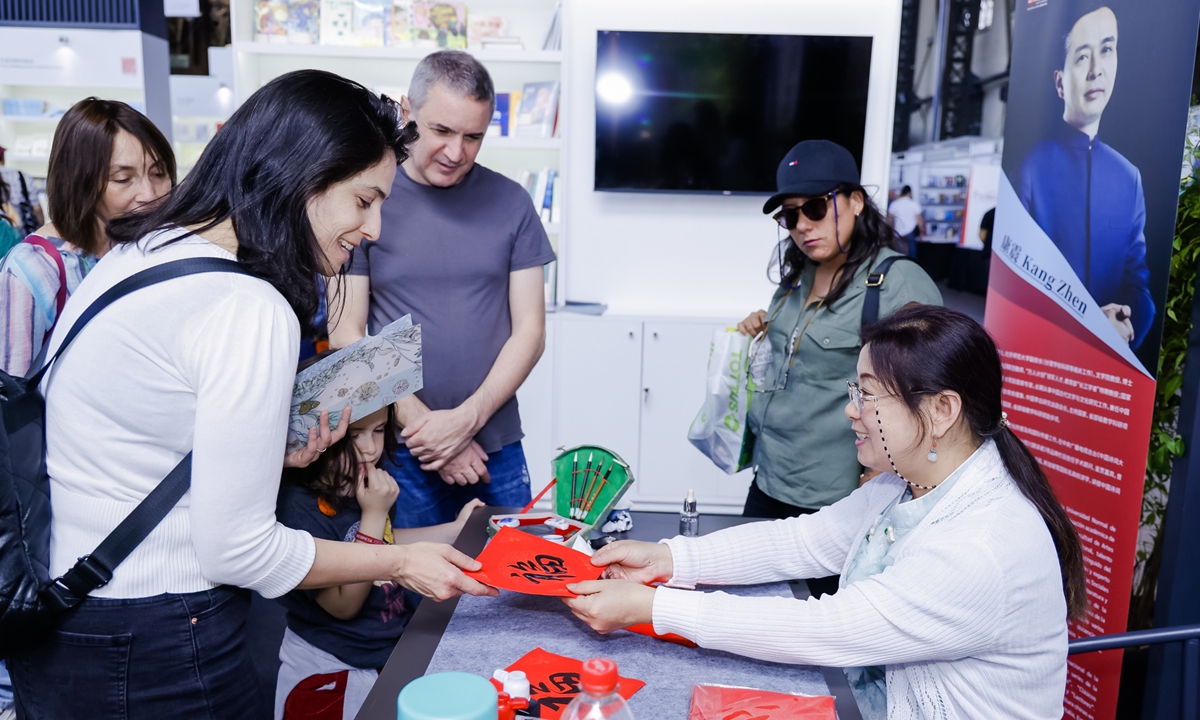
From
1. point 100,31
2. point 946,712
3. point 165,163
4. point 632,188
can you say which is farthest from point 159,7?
point 946,712

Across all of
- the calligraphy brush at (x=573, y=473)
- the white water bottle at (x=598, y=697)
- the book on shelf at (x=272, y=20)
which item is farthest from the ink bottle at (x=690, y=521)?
the book on shelf at (x=272, y=20)

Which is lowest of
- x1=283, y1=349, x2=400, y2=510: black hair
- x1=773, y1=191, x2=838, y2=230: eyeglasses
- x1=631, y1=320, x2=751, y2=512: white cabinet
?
x1=631, y1=320, x2=751, y2=512: white cabinet

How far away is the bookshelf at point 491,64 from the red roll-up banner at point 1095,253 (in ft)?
7.60

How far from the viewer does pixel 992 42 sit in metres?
3.57

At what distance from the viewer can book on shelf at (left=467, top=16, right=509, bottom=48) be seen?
4.05 m

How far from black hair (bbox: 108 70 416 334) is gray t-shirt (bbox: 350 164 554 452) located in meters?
1.01

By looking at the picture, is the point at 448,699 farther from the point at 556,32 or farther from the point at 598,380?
the point at 556,32

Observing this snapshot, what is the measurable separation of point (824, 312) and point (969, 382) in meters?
0.88

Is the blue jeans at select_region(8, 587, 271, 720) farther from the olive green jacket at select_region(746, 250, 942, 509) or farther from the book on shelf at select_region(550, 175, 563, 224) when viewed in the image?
the book on shelf at select_region(550, 175, 563, 224)

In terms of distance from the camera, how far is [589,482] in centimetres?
171

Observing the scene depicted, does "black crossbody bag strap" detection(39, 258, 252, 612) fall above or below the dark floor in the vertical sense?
above

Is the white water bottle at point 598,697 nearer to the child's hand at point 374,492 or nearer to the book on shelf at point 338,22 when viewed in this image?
the child's hand at point 374,492

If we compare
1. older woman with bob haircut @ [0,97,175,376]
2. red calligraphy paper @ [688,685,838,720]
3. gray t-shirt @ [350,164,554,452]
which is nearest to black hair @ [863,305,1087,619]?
red calligraphy paper @ [688,685,838,720]

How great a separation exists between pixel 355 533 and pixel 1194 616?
1.82 meters
